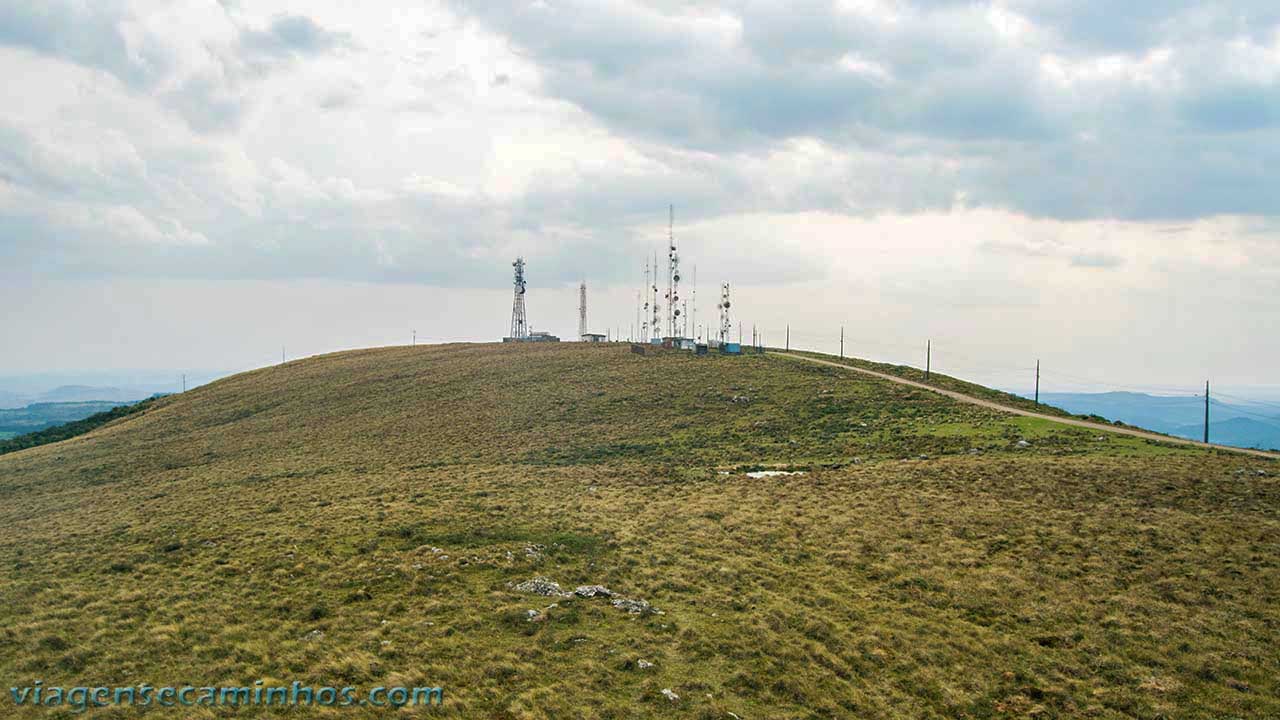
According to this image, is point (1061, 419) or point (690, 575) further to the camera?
point (1061, 419)

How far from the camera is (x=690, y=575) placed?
24047mm

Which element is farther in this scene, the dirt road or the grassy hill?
the dirt road

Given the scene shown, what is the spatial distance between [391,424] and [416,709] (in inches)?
1979

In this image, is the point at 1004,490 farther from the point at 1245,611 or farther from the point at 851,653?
the point at 851,653

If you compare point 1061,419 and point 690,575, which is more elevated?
point 1061,419

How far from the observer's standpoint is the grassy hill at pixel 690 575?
17188 millimetres

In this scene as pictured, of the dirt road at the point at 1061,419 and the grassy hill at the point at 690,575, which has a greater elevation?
the dirt road at the point at 1061,419

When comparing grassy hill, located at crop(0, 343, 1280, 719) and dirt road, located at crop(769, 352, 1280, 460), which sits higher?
dirt road, located at crop(769, 352, 1280, 460)

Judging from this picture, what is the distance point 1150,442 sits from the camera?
43.8 meters

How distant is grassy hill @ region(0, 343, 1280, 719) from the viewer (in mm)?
17188

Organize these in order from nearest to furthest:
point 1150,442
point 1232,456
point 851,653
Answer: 1. point 851,653
2. point 1232,456
3. point 1150,442

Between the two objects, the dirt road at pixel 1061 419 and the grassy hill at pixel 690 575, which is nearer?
the grassy hill at pixel 690 575

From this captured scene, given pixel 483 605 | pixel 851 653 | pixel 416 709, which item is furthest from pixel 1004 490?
pixel 416 709

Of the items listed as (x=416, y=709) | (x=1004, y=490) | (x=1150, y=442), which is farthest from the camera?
(x=1150, y=442)
